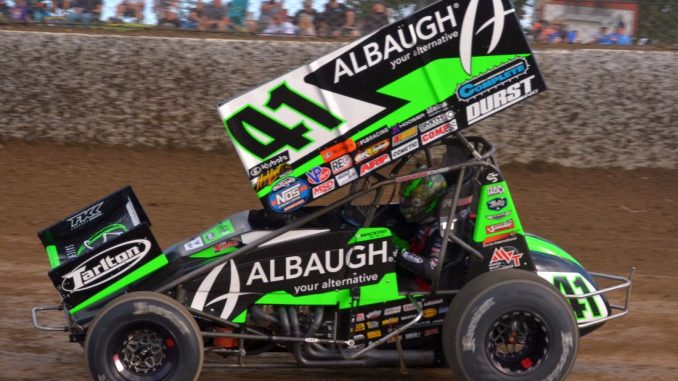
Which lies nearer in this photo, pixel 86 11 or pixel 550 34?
pixel 550 34

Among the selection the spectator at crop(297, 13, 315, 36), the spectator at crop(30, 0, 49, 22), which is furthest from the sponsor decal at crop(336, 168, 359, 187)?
the spectator at crop(30, 0, 49, 22)

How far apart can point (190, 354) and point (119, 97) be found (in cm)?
666

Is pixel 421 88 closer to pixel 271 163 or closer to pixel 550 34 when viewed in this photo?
pixel 271 163

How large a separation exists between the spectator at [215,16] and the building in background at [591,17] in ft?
11.9

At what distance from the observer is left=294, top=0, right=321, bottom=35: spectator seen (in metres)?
11.2

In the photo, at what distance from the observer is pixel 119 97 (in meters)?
11.2

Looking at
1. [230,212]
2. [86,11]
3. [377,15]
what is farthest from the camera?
[86,11]

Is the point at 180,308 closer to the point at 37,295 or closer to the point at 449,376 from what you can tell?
the point at 449,376

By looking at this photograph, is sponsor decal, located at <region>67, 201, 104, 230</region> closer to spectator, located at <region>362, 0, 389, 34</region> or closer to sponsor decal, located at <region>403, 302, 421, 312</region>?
sponsor decal, located at <region>403, 302, 421, 312</region>

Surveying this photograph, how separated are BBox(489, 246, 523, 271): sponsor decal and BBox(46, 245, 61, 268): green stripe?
2501mm

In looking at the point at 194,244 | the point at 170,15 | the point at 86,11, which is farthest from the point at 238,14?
the point at 194,244

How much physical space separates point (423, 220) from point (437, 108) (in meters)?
0.82

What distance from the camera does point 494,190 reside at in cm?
547

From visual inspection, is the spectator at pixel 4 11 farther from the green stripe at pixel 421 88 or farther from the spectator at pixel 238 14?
the green stripe at pixel 421 88
